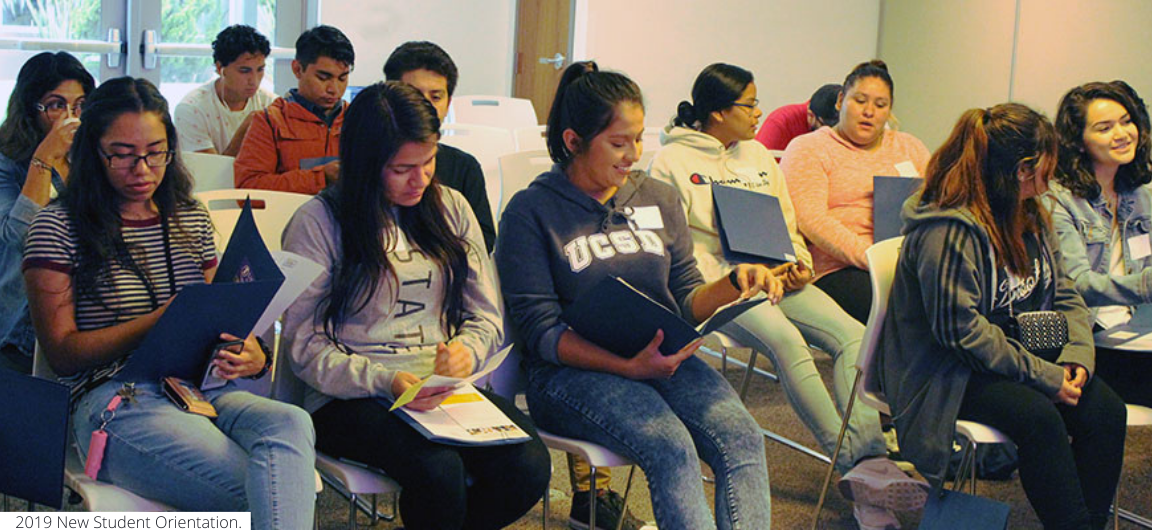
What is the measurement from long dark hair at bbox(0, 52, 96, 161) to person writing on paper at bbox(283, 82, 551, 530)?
2.87 feet

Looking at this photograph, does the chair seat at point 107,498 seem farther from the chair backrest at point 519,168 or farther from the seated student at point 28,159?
the chair backrest at point 519,168

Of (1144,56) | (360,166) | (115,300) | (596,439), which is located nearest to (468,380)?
(596,439)

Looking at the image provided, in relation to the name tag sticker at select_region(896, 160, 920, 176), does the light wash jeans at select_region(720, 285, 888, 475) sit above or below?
below

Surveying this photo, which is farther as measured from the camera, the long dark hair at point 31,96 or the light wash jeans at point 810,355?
the light wash jeans at point 810,355

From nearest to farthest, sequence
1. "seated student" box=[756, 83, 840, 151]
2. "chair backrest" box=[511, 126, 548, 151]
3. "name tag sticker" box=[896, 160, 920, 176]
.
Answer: "name tag sticker" box=[896, 160, 920, 176], "chair backrest" box=[511, 126, 548, 151], "seated student" box=[756, 83, 840, 151]

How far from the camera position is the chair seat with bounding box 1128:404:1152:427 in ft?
9.39

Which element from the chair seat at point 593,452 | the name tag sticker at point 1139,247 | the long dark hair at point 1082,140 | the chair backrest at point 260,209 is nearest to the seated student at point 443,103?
A: the chair backrest at point 260,209

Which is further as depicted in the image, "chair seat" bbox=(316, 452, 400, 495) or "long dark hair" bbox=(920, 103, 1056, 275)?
"long dark hair" bbox=(920, 103, 1056, 275)

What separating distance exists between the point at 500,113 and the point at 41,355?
3.97 m

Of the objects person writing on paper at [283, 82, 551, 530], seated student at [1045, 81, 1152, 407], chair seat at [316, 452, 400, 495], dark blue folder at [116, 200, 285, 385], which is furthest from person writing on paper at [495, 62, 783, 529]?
seated student at [1045, 81, 1152, 407]

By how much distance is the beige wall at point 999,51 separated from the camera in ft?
20.2

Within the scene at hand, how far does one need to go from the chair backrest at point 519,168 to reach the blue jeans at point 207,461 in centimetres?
174

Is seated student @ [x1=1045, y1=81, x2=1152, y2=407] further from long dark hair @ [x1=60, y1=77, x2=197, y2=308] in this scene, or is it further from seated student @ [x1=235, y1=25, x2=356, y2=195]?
long dark hair @ [x1=60, y1=77, x2=197, y2=308]

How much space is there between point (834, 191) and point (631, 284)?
1.49 metres
